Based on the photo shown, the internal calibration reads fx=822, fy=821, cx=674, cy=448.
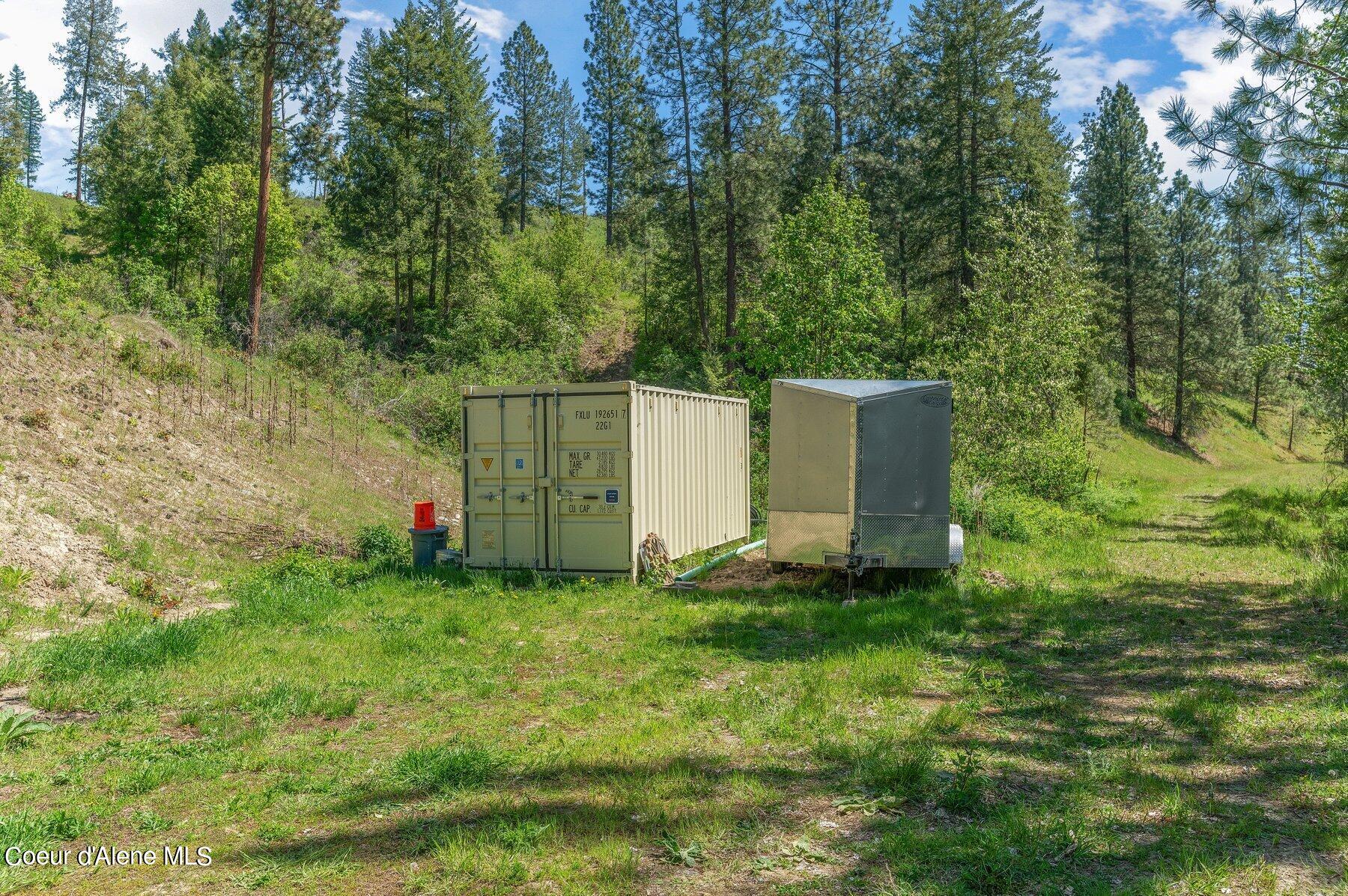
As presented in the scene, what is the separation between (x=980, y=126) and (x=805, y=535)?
2586 centimetres

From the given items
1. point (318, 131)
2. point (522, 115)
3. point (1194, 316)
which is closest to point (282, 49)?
point (318, 131)

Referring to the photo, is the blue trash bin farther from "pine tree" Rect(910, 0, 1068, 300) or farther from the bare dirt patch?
"pine tree" Rect(910, 0, 1068, 300)

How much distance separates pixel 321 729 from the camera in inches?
232

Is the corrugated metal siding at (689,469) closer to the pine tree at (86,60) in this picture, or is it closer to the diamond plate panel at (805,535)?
the diamond plate panel at (805,535)

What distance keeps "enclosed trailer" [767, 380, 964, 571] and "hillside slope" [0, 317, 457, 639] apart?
24.5 feet

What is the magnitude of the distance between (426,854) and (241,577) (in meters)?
8.44

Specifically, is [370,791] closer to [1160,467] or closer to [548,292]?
[548,292]

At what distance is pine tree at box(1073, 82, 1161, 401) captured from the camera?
44000 millimetres

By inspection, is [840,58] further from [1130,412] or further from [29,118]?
[29,118]

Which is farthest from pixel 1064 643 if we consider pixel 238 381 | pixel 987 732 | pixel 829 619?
pixel 238 381

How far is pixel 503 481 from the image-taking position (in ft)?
39.4

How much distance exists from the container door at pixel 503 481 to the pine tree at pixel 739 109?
17917 millimetres

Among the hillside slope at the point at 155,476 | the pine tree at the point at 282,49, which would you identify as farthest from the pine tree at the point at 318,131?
the hillside slope at the point at 155,476

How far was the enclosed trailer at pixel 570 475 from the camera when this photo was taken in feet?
37.4
